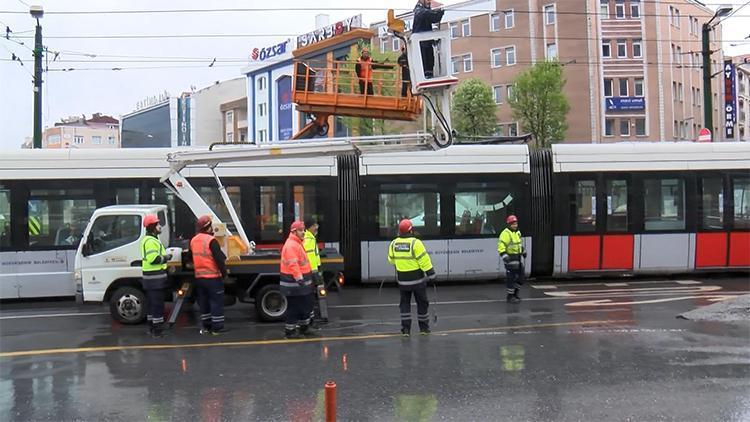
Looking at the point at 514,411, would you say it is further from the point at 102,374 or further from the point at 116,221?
the point at 116,221

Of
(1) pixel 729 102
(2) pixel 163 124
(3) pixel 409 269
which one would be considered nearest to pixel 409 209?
(3) pixel 409 269

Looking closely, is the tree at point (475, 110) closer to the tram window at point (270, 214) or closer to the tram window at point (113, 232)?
the tram window at point (270, 214)

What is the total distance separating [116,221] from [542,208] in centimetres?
924

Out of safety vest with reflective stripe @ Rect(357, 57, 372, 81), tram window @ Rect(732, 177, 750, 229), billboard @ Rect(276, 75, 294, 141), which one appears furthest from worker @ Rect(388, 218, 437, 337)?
billboard @ Rect(276, 75, 294, 141)

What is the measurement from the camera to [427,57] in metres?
9.31

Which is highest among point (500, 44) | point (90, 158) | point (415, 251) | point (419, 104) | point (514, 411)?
point (500, 44)

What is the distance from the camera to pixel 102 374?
718 centimetres

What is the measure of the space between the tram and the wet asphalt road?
2904 millimetres

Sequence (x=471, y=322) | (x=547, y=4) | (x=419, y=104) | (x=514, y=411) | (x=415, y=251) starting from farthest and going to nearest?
(x=547, y=4) → (x=419, y=104) → (x=471, y=322) → (x=415, y=251) → (x=514, y=411)

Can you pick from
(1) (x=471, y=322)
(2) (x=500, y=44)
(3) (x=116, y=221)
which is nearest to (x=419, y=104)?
(1) (x=471, y=322)

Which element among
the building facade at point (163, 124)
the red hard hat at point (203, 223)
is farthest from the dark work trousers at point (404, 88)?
the building facade at point (163, 124)

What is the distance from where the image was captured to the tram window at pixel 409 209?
14.0 metres

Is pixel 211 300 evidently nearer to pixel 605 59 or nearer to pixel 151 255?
pixel 151 255

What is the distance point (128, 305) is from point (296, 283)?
3.33 m
